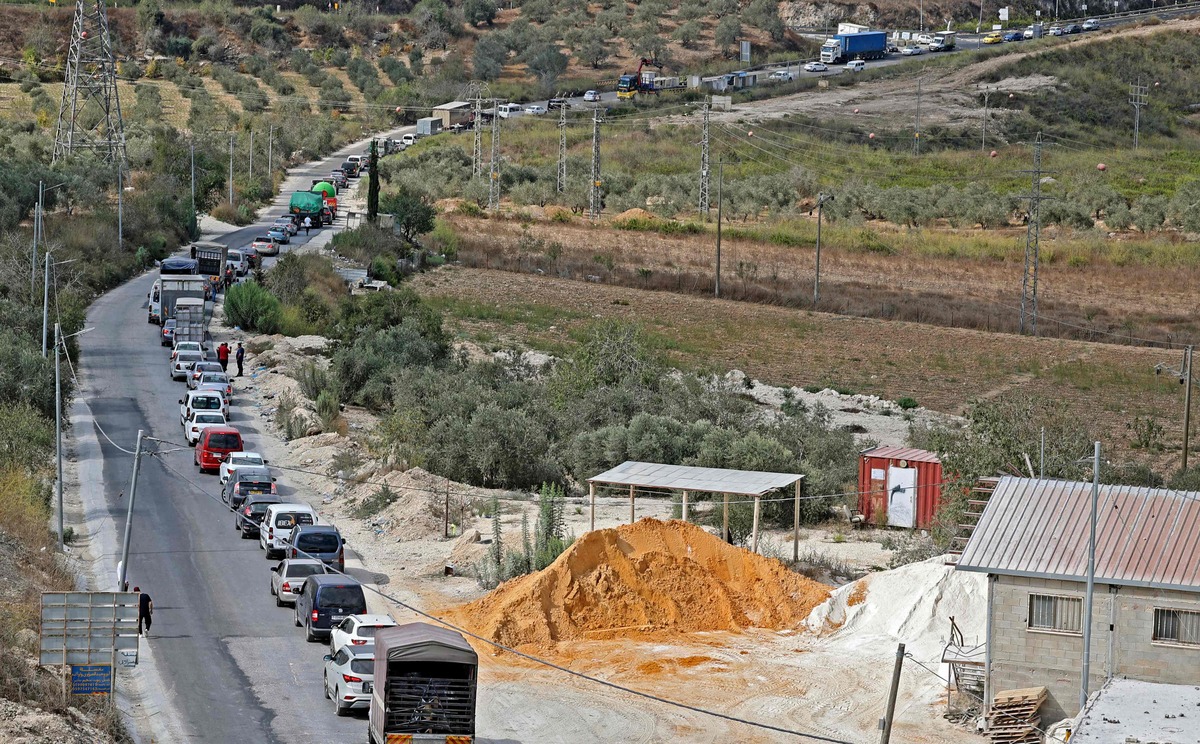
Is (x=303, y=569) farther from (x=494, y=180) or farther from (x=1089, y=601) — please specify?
(x=494, y=180)

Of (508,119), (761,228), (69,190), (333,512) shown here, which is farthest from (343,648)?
(508,119)

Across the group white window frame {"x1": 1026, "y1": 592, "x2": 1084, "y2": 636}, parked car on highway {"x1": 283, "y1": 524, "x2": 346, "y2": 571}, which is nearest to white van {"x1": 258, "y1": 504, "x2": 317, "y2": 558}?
parked car on highway {"x1": 283, "y1": 524, "x2": 346, "y2": 571}

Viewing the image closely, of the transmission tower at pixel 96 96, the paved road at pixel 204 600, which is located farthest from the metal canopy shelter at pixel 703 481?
the transmission tower at pixel 96 96

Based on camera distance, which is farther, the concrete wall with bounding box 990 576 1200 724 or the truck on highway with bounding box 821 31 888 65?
the truck on highway with bounding box 821 31 888 65

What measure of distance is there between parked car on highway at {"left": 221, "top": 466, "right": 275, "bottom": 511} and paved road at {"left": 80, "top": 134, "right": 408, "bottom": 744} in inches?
20.4

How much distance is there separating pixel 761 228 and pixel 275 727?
8114 centimetres

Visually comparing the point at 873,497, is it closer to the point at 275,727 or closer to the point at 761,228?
the point at 275,727

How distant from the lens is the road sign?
24.3 metres

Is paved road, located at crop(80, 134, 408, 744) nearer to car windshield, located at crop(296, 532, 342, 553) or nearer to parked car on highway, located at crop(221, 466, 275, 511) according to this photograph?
parked car on highway, located at crop(221, 466, 275, 511)

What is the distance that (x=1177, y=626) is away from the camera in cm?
2531

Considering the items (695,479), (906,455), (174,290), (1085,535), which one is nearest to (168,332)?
(174,290)

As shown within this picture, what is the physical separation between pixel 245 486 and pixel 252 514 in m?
2.13

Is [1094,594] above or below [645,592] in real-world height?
above

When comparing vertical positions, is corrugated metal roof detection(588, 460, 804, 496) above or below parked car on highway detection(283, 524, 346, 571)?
above
